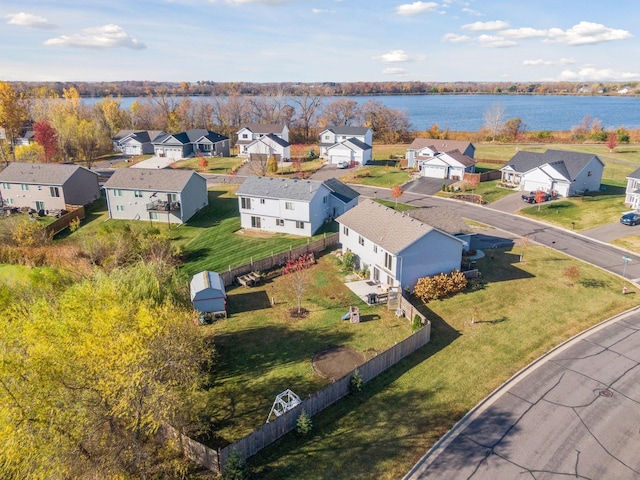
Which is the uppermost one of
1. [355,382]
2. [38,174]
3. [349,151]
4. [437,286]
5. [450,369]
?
[349,151]

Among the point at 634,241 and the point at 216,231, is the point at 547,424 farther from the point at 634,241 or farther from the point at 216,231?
the point at 216,231

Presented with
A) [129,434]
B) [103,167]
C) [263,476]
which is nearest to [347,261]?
[263,476]

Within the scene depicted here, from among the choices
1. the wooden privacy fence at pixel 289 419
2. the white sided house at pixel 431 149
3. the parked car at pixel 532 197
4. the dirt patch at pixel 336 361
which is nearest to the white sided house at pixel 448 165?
the white sided house at pixel 431 149

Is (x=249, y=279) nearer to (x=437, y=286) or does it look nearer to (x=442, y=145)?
(x=437, y=286)

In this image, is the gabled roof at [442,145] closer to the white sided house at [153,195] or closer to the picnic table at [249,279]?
the white sided house at [153,195]

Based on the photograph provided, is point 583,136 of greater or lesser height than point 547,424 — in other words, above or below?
above

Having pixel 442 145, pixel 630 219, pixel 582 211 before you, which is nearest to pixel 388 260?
pixel 630 219
